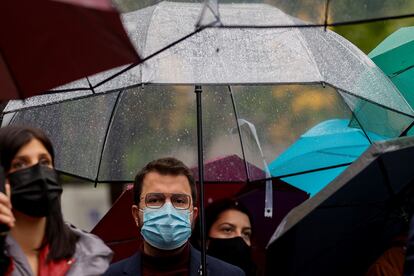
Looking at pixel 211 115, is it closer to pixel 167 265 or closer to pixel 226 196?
pixel 226 196

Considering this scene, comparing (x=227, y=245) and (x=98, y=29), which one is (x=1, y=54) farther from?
(x=227, y=245)

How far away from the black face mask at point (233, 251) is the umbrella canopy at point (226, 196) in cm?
35

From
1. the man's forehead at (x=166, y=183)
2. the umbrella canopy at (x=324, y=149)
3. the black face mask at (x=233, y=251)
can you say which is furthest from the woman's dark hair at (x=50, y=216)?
the umbrella canopy at (x=324, y=149)

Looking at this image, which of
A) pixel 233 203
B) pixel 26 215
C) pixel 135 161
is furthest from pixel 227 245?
pixel 26 215

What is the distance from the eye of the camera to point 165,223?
6414 millimetres

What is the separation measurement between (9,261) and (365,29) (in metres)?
9.26

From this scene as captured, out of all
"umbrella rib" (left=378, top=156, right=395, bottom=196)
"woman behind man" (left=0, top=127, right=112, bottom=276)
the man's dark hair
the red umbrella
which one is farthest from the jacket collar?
the red umbrella

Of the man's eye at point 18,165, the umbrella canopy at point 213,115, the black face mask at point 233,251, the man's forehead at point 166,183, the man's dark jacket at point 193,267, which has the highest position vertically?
the umbrella canopy at point 213,115

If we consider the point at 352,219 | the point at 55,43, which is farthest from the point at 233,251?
the point at 55,43

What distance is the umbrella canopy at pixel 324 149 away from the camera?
787 cm

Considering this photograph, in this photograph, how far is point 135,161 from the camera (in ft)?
25.4

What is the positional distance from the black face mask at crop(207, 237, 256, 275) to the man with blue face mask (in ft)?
2.09

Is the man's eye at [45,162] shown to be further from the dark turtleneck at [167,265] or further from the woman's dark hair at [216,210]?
the woman's dark hair at [216,210]

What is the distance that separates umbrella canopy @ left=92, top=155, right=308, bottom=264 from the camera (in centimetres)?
774
